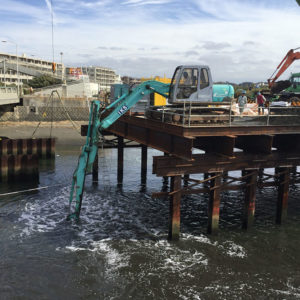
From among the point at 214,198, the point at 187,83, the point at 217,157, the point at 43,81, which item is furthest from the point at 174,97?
the point at 43,81

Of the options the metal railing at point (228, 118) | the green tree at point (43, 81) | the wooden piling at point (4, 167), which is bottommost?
the wooden piling at point (4, 167)

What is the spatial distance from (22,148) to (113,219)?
21.2 metres

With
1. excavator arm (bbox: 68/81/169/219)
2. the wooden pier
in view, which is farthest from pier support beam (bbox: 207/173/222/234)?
excavator arm (bbox: 68/81/169/219)

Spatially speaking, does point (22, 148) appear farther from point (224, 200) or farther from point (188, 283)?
point (188, 283)

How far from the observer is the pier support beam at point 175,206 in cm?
1617

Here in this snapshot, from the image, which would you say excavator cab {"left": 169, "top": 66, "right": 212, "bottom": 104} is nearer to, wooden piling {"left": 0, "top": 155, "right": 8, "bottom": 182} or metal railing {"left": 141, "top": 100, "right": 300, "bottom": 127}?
metal railing {"left": 141, "top": 100, "right": 300, "bottom": 127}

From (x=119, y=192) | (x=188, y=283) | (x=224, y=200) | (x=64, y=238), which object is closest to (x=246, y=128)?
(x=188, y=283)

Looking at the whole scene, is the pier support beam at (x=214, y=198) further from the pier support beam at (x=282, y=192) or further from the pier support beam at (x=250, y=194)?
the pier support beam at (x=282, y=192)

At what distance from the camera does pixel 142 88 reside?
61.5 ft

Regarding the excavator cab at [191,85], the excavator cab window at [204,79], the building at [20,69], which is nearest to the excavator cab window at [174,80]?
the excavator cab at [191,85]

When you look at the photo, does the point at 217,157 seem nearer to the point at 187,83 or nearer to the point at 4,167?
the point at 187,83

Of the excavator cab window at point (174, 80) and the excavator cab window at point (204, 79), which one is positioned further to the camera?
the excavator cab window at point (204, 79)

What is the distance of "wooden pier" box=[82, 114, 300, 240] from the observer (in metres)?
15.8

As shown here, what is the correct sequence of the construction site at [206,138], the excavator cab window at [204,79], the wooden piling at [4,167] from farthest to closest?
the wooden piling at [4,167] → the excavator cab window at [204,79] → the construction site at [206,138]
